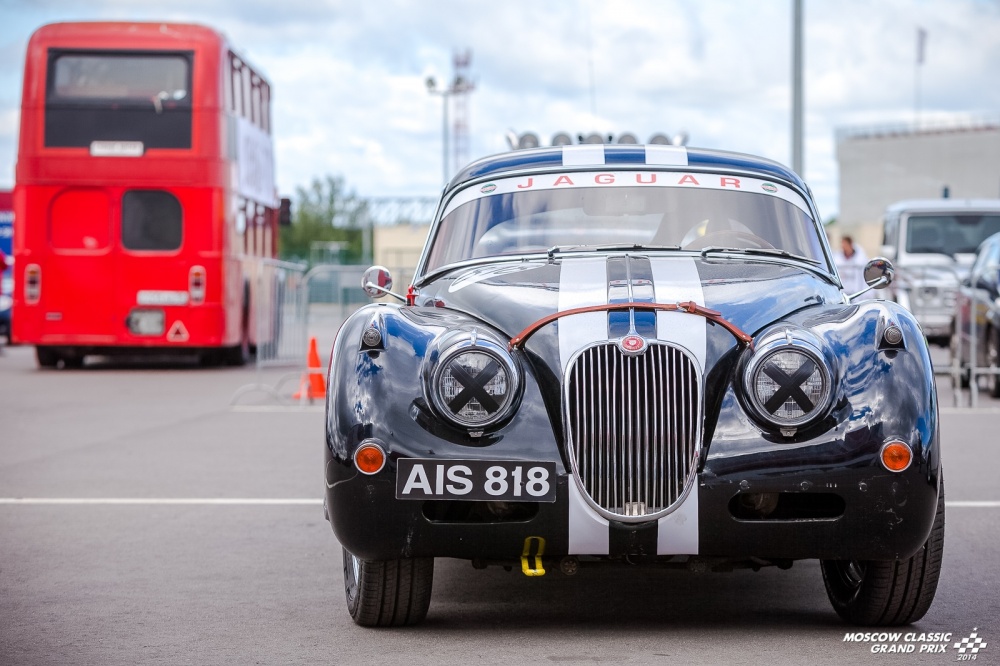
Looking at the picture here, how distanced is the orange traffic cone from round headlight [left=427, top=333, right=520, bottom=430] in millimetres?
10054

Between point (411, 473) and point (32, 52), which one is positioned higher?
point (32, 52)

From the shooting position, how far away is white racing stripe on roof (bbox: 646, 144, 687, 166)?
659 centimetres

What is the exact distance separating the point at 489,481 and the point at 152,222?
16216 mm

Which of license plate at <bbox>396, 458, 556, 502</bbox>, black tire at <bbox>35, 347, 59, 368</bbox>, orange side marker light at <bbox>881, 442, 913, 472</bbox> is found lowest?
black tire at <bbox>35, 347, 59, 368</bbox>

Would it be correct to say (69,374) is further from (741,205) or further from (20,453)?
(741,205)

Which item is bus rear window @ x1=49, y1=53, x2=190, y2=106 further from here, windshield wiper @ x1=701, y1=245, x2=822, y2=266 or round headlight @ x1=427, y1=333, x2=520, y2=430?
round headlight @ x1=427, y1=333, x2=520, y2=430

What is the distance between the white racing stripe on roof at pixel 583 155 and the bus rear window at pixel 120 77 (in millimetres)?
13734

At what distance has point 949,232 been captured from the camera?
23.1m

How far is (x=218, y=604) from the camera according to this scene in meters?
5.61

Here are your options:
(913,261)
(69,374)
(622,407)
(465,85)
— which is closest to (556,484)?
(622,407)

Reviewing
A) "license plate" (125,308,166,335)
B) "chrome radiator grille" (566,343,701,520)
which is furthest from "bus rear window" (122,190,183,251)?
"chrome radiator grille" (566,343,701,520)

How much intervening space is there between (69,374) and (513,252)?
14922mm

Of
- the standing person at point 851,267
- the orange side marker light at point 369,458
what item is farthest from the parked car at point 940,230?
the orange side marker light at point 369,458

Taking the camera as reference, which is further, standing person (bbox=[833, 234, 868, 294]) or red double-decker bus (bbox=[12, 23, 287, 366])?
red double-decker bus (bbox=[12, 23, 287, 366])
